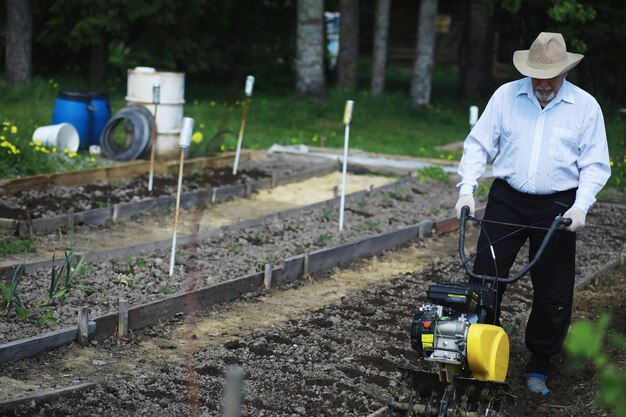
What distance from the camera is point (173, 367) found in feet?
17.5

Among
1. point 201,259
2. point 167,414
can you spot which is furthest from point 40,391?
point 201,259

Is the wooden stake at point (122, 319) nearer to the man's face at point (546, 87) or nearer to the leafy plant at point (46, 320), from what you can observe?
the leafy plant at point (46, 320)

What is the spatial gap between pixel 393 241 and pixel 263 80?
13902 mm

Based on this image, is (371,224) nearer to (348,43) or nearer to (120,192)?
(120,192)

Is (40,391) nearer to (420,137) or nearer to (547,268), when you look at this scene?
(547,268)

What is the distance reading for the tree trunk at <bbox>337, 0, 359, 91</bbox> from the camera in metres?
21.0

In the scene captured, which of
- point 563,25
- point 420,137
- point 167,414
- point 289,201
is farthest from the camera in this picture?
point 563,25

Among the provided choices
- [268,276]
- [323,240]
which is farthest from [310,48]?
[268,276]

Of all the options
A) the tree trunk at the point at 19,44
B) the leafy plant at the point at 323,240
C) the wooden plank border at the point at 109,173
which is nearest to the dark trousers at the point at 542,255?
the leafy plant at the point at 323,240

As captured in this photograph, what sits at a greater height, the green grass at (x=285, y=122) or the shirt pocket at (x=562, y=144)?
the shirt pocket at (x=562, y=144)

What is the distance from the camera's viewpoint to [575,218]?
4633mm

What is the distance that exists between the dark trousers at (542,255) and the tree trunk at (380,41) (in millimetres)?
14829

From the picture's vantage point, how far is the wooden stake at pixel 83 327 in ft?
17.9

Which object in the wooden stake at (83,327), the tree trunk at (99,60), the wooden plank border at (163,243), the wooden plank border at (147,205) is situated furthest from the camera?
the tree trunk at (99,60)
